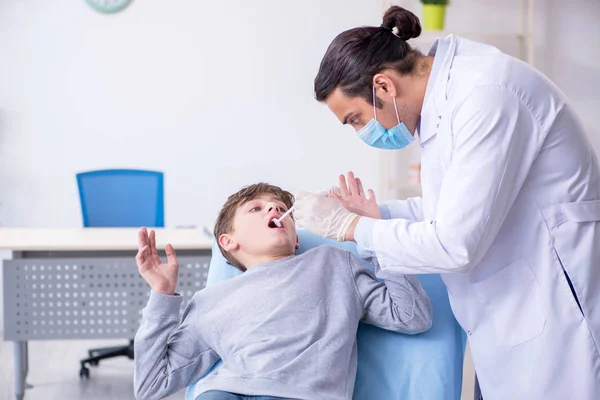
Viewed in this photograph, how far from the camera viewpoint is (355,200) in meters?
1.74

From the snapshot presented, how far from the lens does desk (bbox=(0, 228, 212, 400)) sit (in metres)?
2.95

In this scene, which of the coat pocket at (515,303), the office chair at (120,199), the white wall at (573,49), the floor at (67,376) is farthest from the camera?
the white wall at (573,49)

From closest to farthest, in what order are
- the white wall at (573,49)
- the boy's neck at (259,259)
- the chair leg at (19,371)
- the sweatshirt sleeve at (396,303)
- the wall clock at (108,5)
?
the sweatshirt sleeve at (396,303) → the boy's neck at (259,259) → the chair leg at (19,371) → the wall clock at (108,5) → the white wall at (573,49)

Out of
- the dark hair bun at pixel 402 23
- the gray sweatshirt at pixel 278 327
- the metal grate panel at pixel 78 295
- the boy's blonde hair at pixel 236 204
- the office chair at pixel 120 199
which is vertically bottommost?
the metal grate panel at pixel 78 295

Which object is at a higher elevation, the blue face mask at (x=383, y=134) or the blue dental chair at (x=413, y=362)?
the blue face mask at (x=383, y=134)

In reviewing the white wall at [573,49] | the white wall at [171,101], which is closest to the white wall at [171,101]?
the white wall at [171,101]

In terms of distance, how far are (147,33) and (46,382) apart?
1.98 meters

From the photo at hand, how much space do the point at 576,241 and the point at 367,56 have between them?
524 millimetres

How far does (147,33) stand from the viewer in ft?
13.9

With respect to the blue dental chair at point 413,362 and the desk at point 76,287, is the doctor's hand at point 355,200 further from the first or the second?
the desk at point 76,287

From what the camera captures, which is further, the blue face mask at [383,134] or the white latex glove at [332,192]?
the white latex glove at [332,192]

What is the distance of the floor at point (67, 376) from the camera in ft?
10.3

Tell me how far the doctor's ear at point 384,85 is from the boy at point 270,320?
432 mm

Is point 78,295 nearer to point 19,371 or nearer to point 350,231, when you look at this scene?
point 19,371
